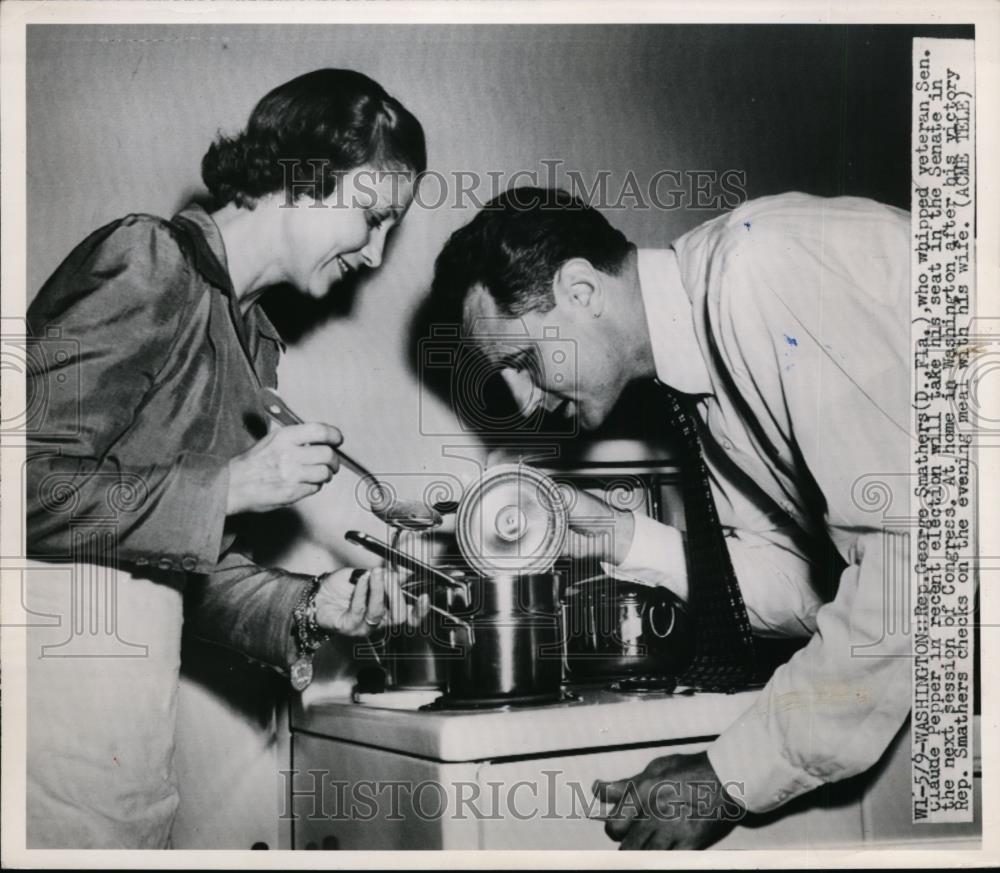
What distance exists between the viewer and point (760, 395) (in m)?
1.61

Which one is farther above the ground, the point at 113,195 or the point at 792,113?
the point at 792,113

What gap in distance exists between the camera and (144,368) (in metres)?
1.57

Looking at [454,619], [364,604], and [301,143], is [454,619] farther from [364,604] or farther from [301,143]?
[301,143]

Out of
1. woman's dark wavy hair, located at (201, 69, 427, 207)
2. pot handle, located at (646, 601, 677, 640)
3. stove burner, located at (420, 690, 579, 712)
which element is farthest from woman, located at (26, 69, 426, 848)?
pot handle, located at (646, 601, 677, 640)

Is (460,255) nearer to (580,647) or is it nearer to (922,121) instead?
(580,647)

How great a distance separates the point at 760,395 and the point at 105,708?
41.8 inches

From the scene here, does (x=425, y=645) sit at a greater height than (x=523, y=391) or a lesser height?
lesser

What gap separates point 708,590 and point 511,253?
1.91 feet

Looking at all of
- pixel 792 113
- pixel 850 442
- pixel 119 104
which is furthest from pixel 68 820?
pixel 792 113

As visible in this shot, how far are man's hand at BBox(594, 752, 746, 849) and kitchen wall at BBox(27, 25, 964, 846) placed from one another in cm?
47

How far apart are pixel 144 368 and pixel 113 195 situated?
0.27 m

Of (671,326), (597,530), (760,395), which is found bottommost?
(597,530)

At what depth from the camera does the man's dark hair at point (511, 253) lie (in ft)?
5.32

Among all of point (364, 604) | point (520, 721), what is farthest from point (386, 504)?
point (520, 721)
